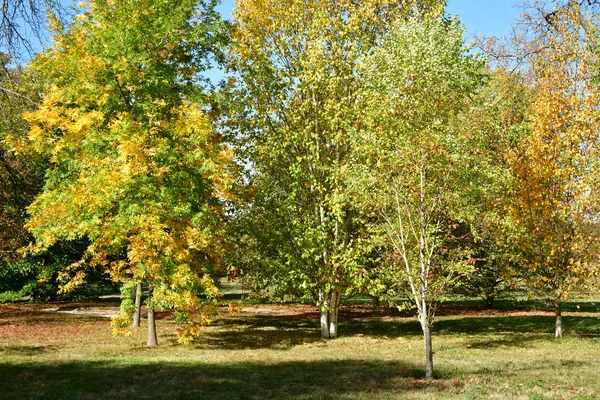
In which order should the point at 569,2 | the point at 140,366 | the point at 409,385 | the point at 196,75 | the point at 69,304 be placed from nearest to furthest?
the point at 409,385 < the point at 140,366 < the point at 569,2 < the point at 196,75 < the point at 69,304

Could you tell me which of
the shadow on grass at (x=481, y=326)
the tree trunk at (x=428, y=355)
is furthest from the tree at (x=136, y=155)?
the shadow on grass at (x=481, y=326)

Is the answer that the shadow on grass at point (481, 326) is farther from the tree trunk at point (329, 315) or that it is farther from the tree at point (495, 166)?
the tree at point (495, 166)

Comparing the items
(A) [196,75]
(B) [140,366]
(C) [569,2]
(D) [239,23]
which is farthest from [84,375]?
(C) [569,2]

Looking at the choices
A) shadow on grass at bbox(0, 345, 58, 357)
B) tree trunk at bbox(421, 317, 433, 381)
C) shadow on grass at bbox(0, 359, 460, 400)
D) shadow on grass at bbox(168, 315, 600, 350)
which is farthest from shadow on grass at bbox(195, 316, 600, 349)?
tree trunk at bbox(421, 317, 433, 381)

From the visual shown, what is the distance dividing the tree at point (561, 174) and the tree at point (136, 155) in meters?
11.6

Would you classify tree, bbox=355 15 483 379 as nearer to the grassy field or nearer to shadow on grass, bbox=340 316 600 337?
the grassy field

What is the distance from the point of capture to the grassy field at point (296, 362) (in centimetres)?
1071

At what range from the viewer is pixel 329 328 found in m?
22.2

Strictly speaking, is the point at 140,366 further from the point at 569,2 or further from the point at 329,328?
the point at 569,2

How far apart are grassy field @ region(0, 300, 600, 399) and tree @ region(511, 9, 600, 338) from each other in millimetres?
2925

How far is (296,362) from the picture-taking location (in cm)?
1470

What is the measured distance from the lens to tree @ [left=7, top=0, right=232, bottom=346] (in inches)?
589

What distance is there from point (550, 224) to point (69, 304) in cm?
3021

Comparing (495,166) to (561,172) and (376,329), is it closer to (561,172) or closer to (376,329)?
(561,172)
